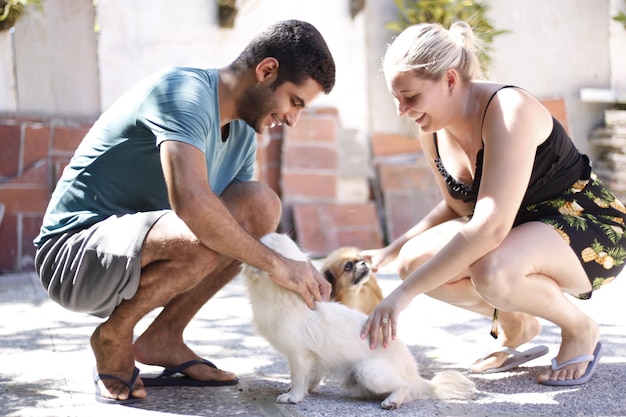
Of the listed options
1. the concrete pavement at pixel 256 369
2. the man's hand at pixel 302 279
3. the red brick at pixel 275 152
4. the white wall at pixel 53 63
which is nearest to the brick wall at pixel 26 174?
the white wall at pixel 53 63

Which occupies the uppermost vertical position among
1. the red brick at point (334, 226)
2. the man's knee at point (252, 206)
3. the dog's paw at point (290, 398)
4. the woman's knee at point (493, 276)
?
the man's knee at point (252, 206)

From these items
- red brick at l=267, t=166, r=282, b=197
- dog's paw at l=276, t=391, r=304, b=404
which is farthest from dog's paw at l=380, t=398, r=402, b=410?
red brick at l=267, t=166, r=282, b=197

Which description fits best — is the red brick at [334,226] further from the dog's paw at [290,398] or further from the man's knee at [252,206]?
the dog's paw at [290,398]

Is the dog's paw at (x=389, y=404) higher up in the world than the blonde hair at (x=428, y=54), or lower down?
lower down

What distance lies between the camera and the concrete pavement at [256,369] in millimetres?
2629

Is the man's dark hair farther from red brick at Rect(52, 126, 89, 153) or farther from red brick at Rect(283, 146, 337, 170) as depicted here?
red brick at Rect(283, 146, 337, 170)

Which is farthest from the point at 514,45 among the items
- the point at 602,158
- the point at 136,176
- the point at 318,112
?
the point at 136,176

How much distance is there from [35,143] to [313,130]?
1.99 m

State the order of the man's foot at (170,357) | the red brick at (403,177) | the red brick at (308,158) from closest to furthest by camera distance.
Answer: the man's foot at (170,357) → the red brick at (308,158) → the red brick at (403,177)

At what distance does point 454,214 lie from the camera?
3330mm

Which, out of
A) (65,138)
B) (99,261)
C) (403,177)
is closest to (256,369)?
(99,261)

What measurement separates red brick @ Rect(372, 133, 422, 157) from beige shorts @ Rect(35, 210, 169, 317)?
12.8 ft

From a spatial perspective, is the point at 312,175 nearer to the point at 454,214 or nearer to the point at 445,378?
the point at 454,214

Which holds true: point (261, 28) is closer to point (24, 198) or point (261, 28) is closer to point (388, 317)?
point (24, 198)
